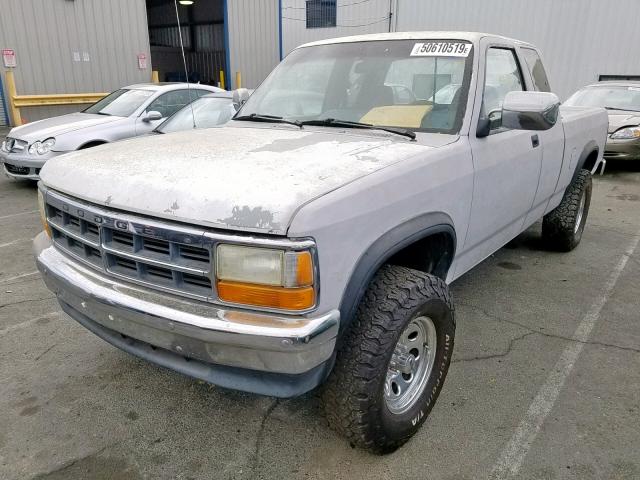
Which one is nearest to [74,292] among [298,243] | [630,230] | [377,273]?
[298,243]

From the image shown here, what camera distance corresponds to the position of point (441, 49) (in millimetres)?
3100

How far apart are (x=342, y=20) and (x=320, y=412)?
19.0 metres

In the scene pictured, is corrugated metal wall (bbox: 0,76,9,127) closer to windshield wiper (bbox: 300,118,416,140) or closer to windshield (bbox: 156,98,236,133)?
windshield (bbox: 156,98,236,133)

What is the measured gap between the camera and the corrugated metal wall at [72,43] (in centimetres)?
1275

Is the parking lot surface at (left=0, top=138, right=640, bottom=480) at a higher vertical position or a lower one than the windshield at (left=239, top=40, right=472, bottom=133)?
lower

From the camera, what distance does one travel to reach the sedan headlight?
6.95 metres

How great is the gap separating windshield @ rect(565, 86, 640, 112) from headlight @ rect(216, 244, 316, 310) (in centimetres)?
936

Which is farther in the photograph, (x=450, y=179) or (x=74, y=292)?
(x=450, y=179)

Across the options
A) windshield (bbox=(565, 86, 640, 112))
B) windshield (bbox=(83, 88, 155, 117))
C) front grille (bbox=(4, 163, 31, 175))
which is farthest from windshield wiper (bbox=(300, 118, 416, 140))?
windshield (bbox=(565, 86, 640, 112))

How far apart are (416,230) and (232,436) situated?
133 centimetres

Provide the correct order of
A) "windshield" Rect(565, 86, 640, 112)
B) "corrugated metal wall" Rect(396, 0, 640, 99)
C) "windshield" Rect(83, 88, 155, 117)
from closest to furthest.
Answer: "windshield" Rect(83, 88, 155, 117) → "windshield" Rect(565, 86, 640, 112) → "corrugated metal wall" Rect(396, 0, 640, 99)

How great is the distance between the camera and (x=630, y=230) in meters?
5.95

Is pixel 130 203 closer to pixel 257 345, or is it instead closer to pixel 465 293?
pixel 257 345

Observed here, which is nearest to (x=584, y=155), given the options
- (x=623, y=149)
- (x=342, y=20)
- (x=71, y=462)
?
(x=71, y=462)
